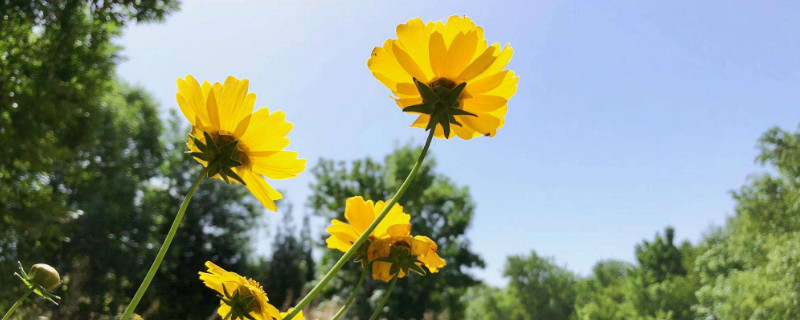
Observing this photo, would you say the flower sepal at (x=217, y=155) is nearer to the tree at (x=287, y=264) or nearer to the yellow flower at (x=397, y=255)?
the yellow flower at (x=397, y=255)

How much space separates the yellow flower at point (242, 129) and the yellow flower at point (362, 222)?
0.14 meters

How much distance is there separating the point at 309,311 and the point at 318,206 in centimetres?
1443

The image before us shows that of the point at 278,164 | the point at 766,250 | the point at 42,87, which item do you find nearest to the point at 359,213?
the point at 278,164

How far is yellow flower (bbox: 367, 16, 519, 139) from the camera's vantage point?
600 millimetres

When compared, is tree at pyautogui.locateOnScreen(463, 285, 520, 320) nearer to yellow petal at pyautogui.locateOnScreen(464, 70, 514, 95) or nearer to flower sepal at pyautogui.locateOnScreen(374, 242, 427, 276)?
flower sepal at pyautogui.locateOnScreen(374, 242, 427, 276)

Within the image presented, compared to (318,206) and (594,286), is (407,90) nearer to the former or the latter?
(318,206)

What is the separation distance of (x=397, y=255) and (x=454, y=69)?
259 millimetres

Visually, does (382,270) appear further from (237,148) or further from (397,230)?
(237,148)

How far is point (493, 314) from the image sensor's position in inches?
1324

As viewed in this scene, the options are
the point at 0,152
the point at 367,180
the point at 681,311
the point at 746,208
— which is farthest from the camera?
the point at 681,311

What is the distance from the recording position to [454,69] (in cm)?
61

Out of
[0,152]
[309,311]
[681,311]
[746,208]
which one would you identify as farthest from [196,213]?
Result: [681,311]

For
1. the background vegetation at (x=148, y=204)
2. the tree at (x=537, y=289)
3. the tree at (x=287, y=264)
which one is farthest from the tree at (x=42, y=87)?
the tree at (x=537, y=289)

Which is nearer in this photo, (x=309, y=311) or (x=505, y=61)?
(x=505, y=61)
